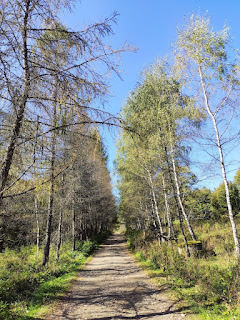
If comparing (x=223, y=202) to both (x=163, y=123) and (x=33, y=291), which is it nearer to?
(x=163, y=123)

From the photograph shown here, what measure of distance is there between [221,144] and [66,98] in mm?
6616

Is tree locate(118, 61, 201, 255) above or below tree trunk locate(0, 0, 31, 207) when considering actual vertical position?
above

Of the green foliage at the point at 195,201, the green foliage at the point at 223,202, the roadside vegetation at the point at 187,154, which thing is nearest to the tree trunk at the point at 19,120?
the roadside vegetation at the point at 187,154

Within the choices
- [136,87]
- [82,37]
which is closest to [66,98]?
[82,37]

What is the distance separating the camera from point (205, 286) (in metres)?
4.99

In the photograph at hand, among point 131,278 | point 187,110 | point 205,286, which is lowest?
point 131,278

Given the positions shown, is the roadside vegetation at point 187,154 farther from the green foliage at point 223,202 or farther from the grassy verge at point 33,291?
the green foliage at point 223,202

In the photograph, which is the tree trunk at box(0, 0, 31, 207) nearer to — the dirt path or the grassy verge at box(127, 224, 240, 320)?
the dirt path

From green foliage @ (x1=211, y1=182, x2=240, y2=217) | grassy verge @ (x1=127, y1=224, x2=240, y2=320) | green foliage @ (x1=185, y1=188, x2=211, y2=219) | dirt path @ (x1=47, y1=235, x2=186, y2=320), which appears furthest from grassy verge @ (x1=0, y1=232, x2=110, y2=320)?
green foliage @ (x1=211, y1=182, x2=240, y2=217)

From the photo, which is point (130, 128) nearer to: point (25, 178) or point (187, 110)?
point (25, 178)

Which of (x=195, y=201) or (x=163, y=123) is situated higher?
(x=163, y=123)

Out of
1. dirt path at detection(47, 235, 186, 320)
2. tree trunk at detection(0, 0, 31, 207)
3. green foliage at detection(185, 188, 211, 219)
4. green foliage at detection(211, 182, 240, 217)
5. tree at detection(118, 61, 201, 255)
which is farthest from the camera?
green foliage at detection(211, 182, 240, 217)

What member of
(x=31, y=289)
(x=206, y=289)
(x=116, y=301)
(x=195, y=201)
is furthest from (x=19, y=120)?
(x=195, y=201)

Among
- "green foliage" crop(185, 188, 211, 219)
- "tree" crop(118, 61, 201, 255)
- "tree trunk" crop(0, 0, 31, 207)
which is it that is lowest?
"green foliage" crop(185, 188, 211, 219)
